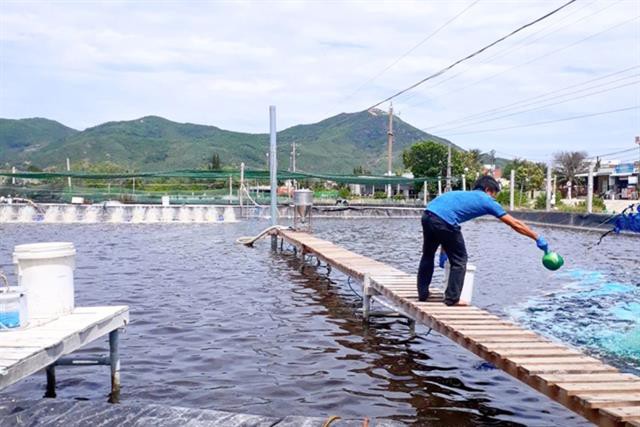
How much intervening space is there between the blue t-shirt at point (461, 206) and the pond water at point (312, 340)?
5.38 ft

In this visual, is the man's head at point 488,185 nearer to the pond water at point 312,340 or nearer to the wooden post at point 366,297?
the pond water at point 312,340

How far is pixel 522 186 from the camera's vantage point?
70.4m

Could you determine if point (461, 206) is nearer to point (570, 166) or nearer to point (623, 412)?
point (623, 412)

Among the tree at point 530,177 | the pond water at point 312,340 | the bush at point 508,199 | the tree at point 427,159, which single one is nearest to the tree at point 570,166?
the tree at point 530,177

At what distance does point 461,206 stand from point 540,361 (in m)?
2.34

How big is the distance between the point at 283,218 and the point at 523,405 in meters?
34.8

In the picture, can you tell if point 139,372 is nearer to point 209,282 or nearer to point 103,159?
point 209,282

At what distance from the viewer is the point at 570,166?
77.5 m

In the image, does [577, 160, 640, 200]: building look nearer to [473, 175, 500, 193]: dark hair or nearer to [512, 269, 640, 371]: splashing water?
[512, 269, 640, 371]: splashing water

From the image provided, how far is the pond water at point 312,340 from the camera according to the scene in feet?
19.5

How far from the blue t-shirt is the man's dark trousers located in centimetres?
7

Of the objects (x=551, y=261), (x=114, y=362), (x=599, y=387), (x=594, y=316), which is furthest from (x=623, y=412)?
(x=594, y=316)

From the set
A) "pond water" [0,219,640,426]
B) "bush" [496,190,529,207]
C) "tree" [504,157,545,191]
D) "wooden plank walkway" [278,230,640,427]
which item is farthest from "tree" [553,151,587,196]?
"wooden plank walkway" [278,230,640,427]

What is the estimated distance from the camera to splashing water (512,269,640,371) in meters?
8.20
